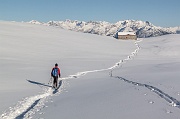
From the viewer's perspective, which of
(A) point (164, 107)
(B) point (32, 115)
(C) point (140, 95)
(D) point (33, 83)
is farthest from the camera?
(D) point (33, 83)

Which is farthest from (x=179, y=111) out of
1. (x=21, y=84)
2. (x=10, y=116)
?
(x=21, y=84)

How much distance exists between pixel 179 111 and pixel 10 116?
23.6 feet

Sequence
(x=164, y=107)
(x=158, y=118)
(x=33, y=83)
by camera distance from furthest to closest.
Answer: (x=33, y=83) → (x=164, y=107) → (x=158, y=118)

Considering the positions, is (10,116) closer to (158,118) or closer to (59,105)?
(59,105)

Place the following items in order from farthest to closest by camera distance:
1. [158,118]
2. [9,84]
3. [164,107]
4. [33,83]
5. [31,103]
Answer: [33,83] < [9,84] < [31,103] < [164,107] < [158,118]

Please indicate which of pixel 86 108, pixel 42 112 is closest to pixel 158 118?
pixel 86 108

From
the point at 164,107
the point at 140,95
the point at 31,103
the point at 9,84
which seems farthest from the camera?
the point at 9,84

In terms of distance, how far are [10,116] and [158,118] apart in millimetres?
6672

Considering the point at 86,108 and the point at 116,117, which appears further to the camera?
the point at 86,108

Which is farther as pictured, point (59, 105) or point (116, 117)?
point (59, 105)

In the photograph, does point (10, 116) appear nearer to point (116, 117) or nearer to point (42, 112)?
point (42, 112)

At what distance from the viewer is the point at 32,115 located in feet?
42.6

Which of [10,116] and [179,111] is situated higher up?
[179,111]

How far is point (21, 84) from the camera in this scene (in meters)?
23.4
